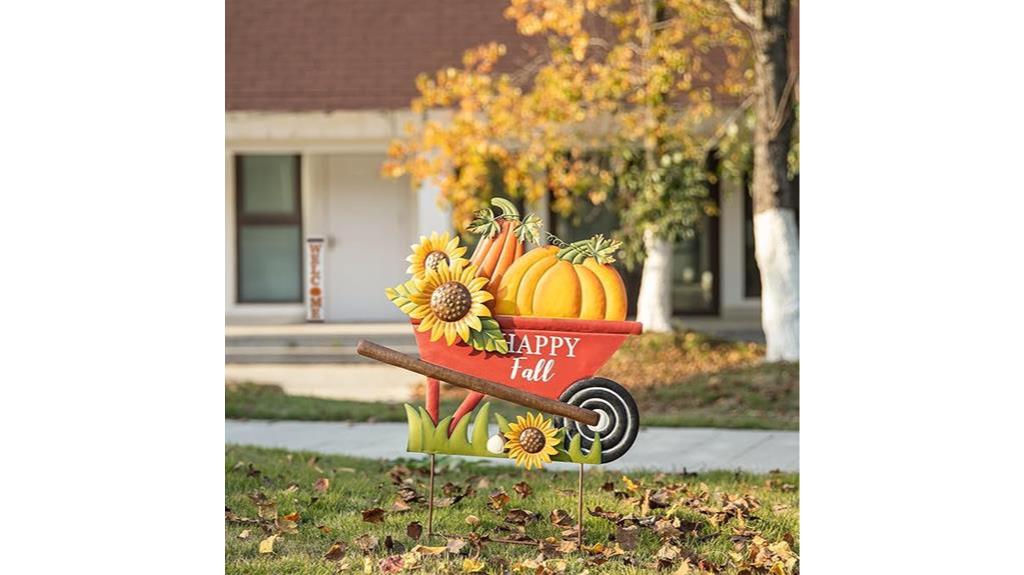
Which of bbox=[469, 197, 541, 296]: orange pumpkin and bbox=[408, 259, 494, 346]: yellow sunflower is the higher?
bbox=[469, 197, 541, 296]: orange pumpkin

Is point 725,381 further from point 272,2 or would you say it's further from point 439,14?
point 272,2

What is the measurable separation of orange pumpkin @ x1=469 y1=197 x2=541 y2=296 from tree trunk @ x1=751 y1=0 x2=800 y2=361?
6670 millimetres

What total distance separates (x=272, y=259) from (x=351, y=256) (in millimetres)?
1132

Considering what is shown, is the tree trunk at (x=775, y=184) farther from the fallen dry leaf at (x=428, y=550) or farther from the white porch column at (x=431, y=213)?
A: the fallen dry leaf at (x=428, y=550)

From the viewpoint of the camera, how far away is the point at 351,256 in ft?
56.4

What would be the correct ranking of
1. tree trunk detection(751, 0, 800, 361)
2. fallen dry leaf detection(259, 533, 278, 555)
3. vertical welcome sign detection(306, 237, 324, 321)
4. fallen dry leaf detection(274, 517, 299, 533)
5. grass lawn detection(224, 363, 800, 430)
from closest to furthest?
1. fallen dry leaf detection(259, 533, 278, 555)
2. fallen dry leaf detection(274, 517, 299, 533)
3. vertical welcome sign detection(306, 237, 324, 321)
4. grass lawn detection(224, 363, 800, 430)
5. tree trunk detection(751, 0, 800, 361)

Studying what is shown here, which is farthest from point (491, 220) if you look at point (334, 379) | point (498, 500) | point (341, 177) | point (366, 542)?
point (341, 177)

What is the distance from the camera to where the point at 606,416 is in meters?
4.65

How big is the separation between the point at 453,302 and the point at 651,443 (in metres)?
3.68

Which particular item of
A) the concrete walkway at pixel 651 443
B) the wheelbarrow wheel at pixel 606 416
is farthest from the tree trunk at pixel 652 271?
the wheelbarrow wheel at pixel 606 416

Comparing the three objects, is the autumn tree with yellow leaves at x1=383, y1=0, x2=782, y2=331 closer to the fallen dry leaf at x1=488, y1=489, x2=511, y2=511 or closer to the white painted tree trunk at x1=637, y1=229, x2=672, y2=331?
the white painted tree trunk at x1=637, y1=229, x2=672, y2=331

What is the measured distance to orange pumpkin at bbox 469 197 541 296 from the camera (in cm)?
471

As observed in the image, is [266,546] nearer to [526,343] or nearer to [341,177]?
[526,343]

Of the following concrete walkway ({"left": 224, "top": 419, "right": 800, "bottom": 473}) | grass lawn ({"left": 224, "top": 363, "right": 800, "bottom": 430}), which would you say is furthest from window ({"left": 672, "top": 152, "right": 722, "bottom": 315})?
concrete walkway ({"left": 224, "top": 419, "right": 800, "bottom": 473})
